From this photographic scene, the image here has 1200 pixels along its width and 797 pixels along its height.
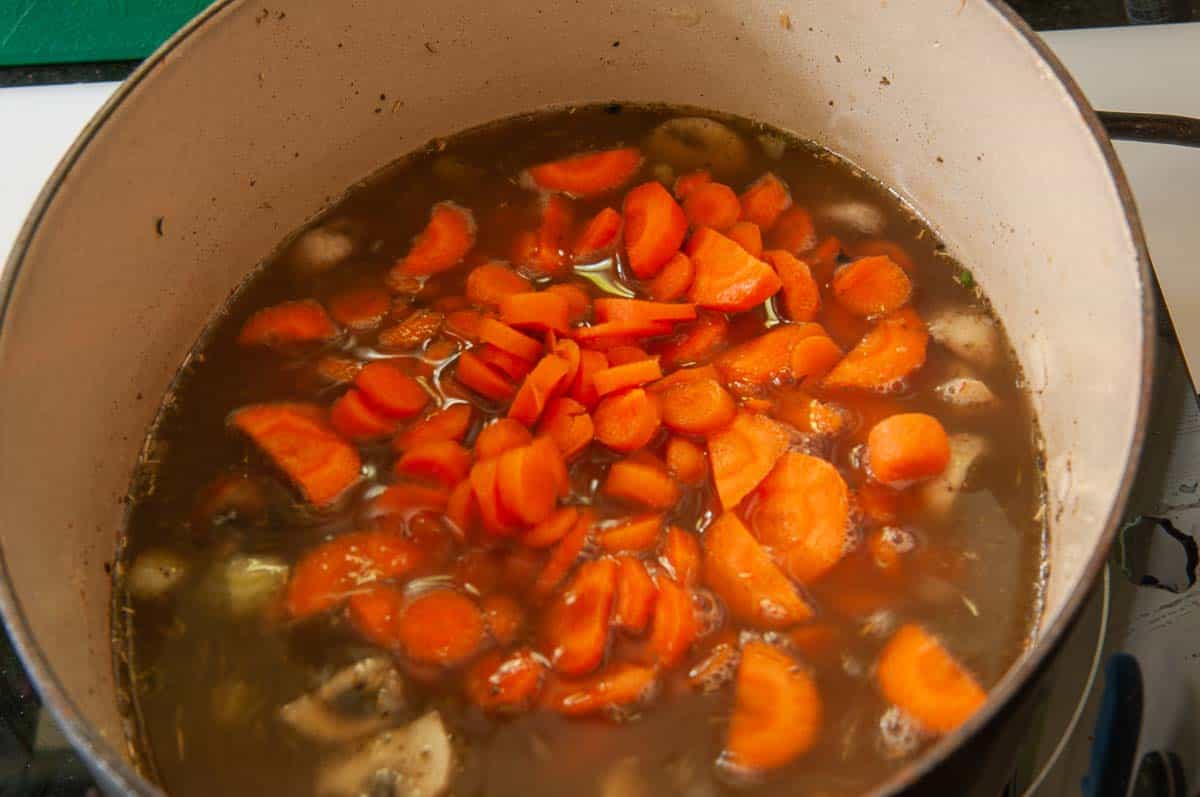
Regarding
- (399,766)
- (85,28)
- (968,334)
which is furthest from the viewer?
(85,28)

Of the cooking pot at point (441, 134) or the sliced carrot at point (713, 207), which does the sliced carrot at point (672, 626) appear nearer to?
the cooking pot at point (441, 134)

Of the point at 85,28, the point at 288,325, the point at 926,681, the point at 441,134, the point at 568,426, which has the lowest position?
the point at 926,681

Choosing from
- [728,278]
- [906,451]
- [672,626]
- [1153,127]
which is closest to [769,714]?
[672,626]

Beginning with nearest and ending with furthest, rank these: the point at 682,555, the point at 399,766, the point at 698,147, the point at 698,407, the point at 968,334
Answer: the point at 399,766 → the point at 682,555 → the point at 698,407 → the point at 968,334 → the point at 698,147

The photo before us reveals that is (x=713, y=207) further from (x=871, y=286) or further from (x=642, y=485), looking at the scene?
(x=642, y=485)

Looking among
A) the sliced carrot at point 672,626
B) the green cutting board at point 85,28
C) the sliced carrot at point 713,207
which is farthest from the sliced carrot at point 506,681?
the green cutting board at point 85,28

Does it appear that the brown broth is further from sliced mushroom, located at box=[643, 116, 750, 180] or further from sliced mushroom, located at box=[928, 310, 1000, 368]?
sliced mushroom, located at box=[643, 116, 750, 180]

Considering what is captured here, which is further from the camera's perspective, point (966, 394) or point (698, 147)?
point (698, 147)
